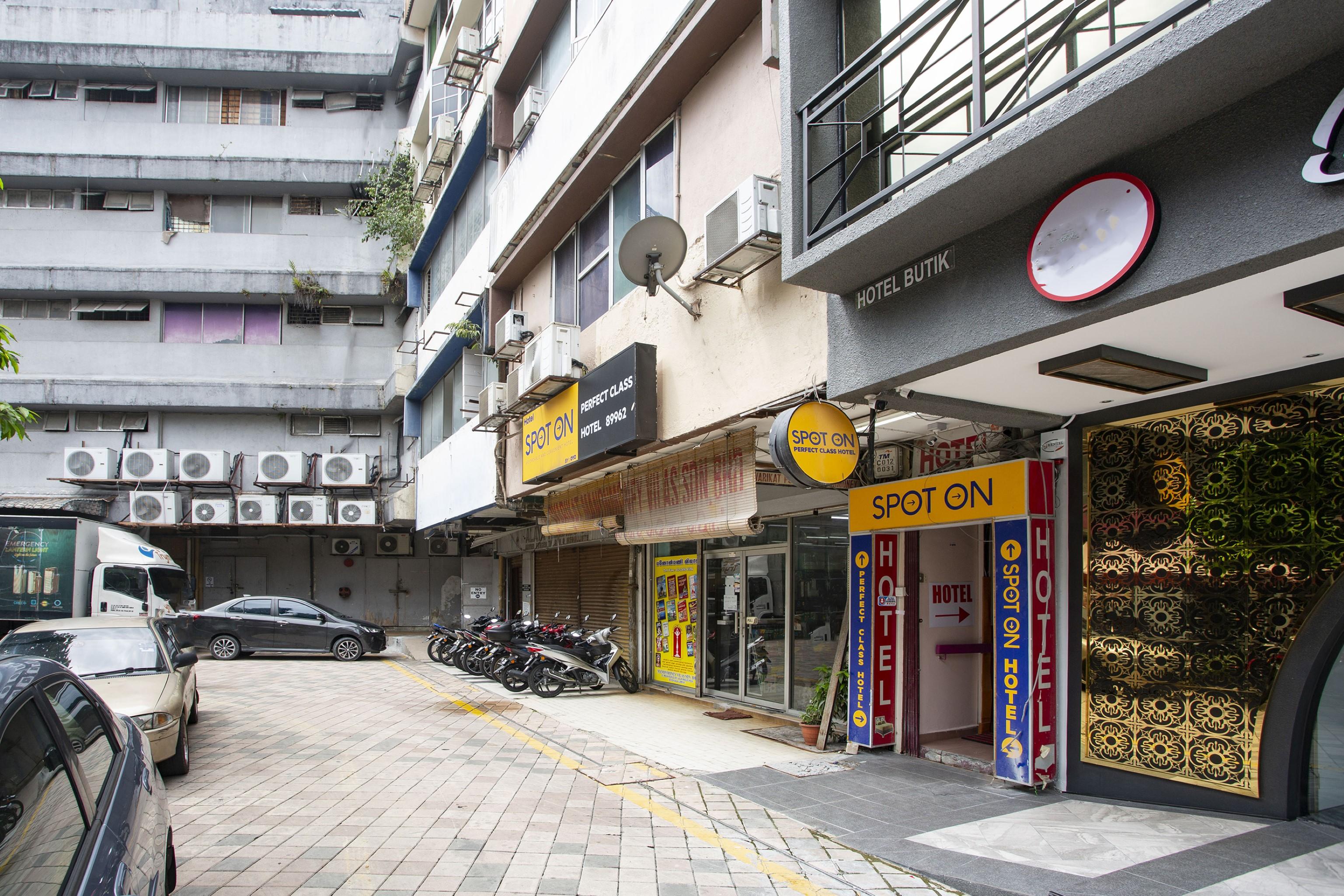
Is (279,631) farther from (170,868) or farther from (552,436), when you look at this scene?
(170,868)

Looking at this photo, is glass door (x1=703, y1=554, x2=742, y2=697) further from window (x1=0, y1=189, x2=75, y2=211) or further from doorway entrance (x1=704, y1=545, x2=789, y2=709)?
window (x1=0, y1=189, x2=75, y2=211)

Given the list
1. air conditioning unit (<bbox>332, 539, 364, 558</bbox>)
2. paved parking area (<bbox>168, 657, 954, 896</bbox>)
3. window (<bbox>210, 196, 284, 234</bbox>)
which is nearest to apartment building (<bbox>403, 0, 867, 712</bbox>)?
paved parking area (<bbox>168, 657, 954, 896</bbox>)

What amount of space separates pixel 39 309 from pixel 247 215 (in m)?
6.58

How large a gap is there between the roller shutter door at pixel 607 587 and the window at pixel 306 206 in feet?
56.4

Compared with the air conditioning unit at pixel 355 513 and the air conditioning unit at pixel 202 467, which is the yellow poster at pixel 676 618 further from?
the air conditioning unit at pixel 202 467

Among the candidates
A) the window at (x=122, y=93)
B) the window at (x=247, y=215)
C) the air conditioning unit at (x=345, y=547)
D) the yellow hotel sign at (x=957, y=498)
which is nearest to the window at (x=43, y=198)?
the window at (x=122, y=93)

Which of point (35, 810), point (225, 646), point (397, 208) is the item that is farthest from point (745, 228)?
point (397, 208)

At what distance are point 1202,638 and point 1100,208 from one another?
3032 mm

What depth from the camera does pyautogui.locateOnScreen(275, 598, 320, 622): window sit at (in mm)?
18969

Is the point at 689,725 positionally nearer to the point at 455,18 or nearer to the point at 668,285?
the point at 668,285

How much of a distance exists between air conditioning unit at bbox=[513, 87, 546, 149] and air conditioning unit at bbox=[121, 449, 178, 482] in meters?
17.1

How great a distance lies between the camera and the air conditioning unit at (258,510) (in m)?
25.0

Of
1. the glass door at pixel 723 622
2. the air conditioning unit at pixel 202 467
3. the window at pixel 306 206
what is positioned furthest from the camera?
the window at pixel 306 206

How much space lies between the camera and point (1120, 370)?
5.11 m
